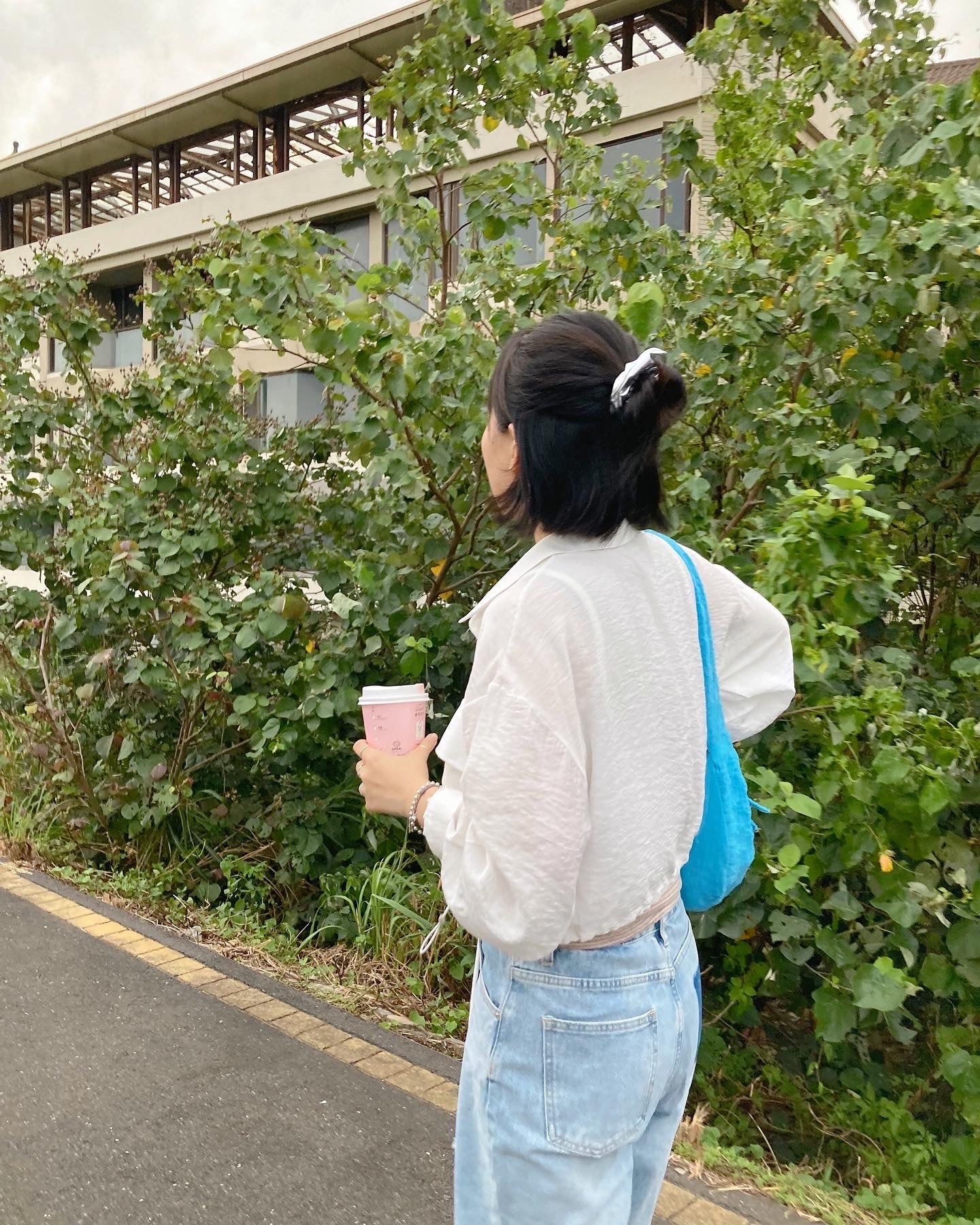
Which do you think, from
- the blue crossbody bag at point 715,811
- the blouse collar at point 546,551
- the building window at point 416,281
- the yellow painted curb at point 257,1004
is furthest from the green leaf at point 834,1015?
the building window at point 416,281

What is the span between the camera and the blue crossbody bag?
4.75 feet

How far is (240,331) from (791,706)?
2.43m

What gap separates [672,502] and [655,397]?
7.35ft

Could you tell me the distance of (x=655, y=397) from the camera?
133 centimetres

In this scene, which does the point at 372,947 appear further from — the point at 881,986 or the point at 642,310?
the point at 642,310

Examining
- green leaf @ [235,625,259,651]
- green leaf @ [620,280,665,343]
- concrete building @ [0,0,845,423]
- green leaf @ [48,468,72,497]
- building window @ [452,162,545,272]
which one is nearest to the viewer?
green leaf @ [620,280,665,343]

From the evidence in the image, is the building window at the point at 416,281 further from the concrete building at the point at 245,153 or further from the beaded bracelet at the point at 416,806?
the concrete building at the point at 245,153

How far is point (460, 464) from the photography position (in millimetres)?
3943

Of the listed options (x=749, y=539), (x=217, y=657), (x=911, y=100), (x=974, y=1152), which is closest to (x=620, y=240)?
(x=911, y=100)

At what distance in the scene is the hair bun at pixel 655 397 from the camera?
4.26 feet

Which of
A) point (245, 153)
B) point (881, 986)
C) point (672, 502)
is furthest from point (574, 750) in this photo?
point (245, 153)

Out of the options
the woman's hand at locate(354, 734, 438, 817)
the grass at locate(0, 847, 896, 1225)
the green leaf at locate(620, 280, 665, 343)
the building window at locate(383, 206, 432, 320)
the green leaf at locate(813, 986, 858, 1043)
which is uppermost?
the building window at locate(383, 206, 432, 320)

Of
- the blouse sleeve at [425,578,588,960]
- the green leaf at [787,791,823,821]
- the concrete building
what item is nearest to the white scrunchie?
the blouse sleeve at [425,578,588,960]

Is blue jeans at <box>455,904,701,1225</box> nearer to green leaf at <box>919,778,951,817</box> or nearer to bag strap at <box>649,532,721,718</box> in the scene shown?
bag strap at <box>649,532,721,718</box>
